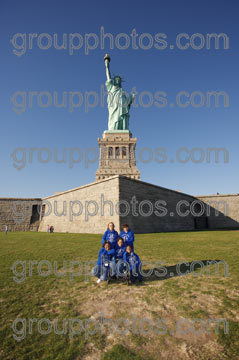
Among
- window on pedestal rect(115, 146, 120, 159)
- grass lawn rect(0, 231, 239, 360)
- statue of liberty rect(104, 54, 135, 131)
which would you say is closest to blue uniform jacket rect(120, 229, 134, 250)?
grass lawn rect(0, 231, 239, 360)

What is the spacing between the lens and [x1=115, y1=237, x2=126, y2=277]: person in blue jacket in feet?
16.5

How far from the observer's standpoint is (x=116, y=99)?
52.3 m

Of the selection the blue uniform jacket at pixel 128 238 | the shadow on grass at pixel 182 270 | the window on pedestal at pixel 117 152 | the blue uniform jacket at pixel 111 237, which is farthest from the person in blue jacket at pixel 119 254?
the window on pedestal at pixel 117 152

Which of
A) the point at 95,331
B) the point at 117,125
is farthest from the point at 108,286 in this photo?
the point at 117,125

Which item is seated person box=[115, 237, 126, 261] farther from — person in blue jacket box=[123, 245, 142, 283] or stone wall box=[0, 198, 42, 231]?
stone wall box=[0, 198, 42, 231]

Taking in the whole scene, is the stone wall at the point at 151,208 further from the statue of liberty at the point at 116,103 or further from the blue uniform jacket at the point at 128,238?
the statue of liberty at the point at 116,103

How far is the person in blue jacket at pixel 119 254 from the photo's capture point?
5.03m

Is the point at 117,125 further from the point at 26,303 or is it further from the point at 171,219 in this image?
the point at 26,303

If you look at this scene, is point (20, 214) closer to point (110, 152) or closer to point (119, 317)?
point (110, 152)

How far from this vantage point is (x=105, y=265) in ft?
16.3

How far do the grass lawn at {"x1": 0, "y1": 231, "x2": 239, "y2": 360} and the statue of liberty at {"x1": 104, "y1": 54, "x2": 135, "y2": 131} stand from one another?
49.3 m

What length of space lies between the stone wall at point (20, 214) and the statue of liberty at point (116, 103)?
30.7m

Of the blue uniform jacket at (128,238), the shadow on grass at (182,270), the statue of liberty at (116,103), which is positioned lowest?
the shadow on grass at (182,270)

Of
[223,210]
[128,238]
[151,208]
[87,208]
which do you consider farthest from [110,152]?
[128,238]
